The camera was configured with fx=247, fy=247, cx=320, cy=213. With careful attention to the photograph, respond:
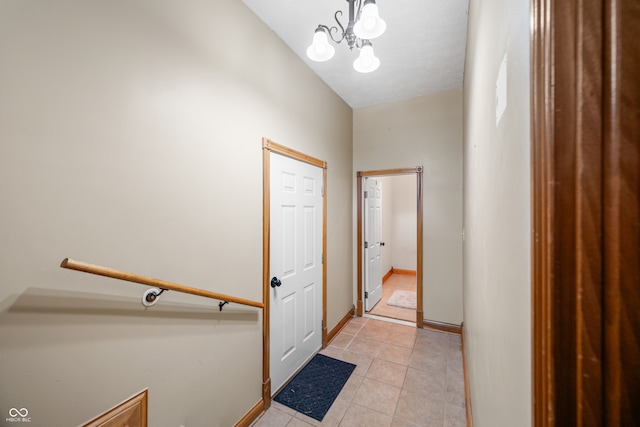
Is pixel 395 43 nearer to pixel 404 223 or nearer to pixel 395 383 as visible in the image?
pixel 395 383

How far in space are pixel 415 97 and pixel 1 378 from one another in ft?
12.9

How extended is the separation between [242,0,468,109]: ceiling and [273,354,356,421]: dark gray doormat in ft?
9.93

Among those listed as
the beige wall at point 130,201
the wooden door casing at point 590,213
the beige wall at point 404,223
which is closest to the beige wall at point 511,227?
the wooden door casing at point 590,213

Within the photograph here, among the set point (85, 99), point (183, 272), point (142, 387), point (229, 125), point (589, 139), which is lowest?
point (142, 387)

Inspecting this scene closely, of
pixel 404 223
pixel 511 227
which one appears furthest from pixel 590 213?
pixel 404 223

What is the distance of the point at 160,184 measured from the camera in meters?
1.29

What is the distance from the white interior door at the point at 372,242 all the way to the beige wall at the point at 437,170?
59 cm

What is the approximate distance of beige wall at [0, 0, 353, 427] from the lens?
2.93 ft

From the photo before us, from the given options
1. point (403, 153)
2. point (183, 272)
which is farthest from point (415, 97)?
point (183, 272)

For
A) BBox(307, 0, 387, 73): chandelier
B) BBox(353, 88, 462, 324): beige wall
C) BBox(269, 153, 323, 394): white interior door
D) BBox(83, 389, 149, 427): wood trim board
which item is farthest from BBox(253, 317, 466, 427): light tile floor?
BBox(307, 0, 387, 73): chandelier

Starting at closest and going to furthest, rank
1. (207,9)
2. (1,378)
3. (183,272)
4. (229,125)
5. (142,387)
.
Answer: (1,378) < (142,387) < (183,272) < (207,9) < (229,125)

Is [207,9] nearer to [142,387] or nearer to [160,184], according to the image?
[160,184]

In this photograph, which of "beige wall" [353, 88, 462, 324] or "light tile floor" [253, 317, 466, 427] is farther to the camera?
"beige wall" [353, 88, 462, 324]

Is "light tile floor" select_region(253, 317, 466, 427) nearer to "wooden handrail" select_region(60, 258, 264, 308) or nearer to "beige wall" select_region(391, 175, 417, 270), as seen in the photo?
"wooden handrail" select_region(60, 258, 264, 308)
